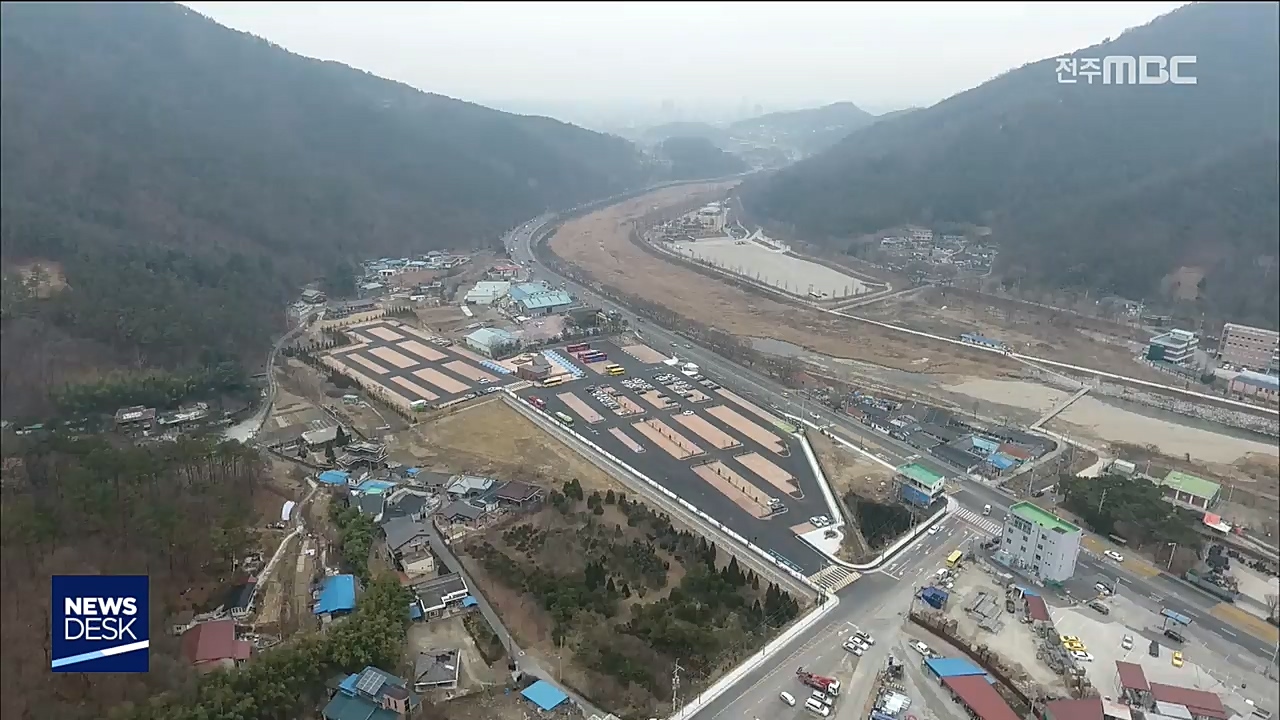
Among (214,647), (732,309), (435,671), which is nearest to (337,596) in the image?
(214,647)

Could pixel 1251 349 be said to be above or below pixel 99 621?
above

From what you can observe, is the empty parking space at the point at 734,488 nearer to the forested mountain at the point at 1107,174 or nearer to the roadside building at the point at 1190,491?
the roadside building at the point at 1190,491

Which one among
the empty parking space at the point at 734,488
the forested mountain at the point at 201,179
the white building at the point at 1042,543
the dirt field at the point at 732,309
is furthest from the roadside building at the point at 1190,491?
the forested mountain at the point at 201,179

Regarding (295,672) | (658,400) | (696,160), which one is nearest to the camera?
(295,672)

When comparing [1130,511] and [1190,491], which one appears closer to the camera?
[1130,511]

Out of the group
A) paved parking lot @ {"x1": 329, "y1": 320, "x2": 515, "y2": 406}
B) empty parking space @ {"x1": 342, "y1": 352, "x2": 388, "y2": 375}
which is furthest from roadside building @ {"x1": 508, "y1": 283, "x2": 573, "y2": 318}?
empty parking space @ {"x1": 342, "y1": 352, "x2": 388, "y2": 375}

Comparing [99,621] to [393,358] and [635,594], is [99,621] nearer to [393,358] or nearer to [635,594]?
[635,594]
